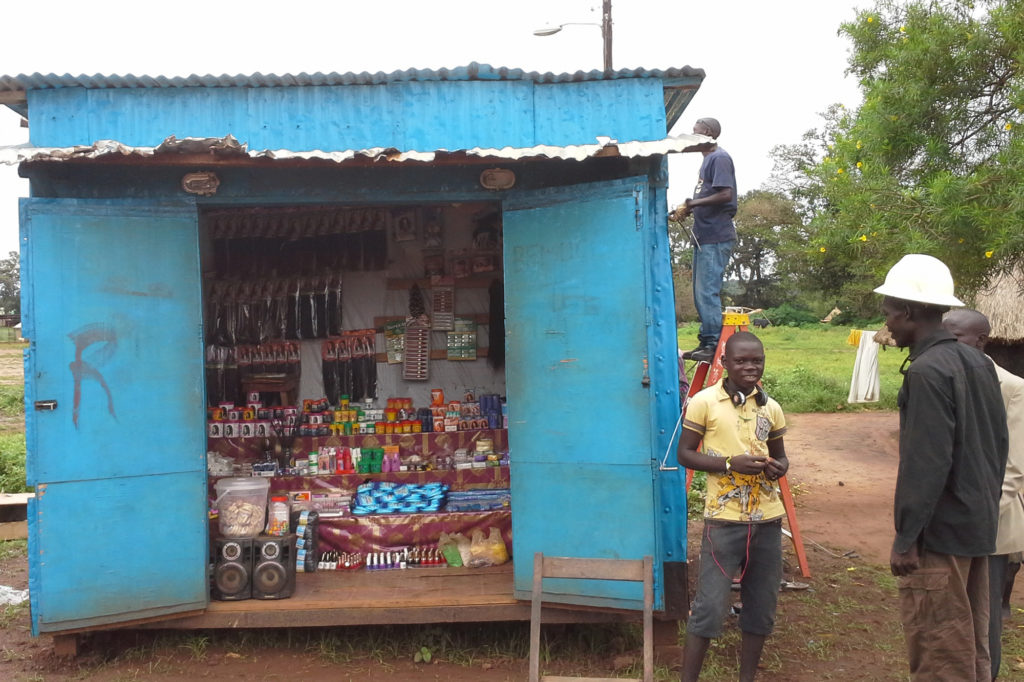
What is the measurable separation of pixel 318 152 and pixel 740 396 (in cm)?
278

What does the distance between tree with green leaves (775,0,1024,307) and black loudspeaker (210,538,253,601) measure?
19.6 ft

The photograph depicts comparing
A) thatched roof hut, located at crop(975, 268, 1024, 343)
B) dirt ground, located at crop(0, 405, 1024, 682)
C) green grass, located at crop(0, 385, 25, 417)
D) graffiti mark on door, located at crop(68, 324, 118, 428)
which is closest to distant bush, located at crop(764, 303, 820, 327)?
thatched roof hut, located at crop(975, 268, 1024, 343)

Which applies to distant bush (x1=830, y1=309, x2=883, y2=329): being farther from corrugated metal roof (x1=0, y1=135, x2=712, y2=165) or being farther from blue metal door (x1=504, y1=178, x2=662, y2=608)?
corrugated metal roof (x1=0, y1=135, x2=712, y2=165)

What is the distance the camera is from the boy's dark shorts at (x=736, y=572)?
4324mm

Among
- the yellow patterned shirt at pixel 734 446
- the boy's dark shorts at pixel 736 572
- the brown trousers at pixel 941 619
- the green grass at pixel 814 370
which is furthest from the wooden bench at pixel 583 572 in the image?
the green grass at pixel 814 370

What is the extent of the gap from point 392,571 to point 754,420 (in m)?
3.47

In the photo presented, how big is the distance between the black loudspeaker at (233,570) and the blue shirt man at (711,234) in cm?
343

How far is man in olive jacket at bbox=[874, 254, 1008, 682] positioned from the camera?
11.1ft

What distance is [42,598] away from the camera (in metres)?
5.30

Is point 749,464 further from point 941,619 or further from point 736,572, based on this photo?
point 941,619

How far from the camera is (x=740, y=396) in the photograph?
443cm

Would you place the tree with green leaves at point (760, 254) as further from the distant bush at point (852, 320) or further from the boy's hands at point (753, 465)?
the boy's hands at point (753, 465)

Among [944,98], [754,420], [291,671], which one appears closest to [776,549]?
[754,420]

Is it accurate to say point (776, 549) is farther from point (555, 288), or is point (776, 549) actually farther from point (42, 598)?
point (42, 598)
